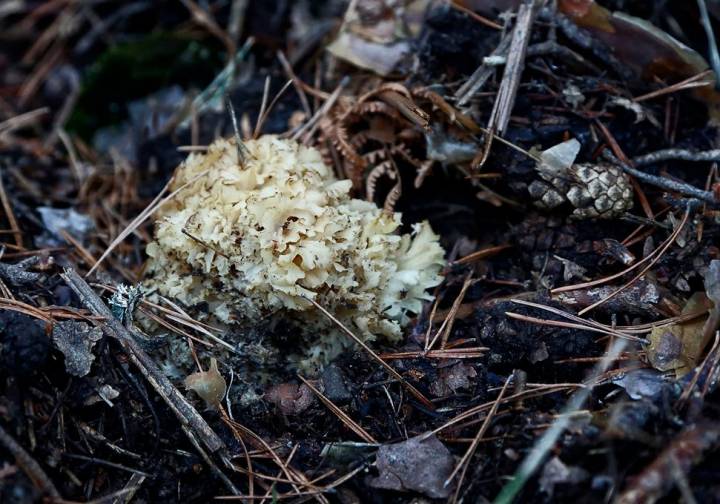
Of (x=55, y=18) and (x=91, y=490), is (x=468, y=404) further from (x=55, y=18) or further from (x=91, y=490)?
(x=55, y=18)

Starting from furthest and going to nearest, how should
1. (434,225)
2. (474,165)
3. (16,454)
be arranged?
(434,225), (474,165), (16,454)

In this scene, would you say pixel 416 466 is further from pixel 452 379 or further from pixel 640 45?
pixel 640 45

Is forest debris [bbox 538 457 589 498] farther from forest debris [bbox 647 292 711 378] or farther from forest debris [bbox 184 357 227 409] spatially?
forest debris [bbox 184 357 227 409]

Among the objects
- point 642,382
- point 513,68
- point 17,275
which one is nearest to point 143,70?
point 17,275

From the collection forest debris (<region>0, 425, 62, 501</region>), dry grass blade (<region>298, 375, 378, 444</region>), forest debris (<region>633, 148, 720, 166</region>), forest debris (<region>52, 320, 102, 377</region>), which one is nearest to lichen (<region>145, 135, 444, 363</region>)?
dry grass blade (<region>298, 375, 378, 444</region>)

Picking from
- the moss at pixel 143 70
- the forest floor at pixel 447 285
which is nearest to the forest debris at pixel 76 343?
the forest floor at pixel 447 285

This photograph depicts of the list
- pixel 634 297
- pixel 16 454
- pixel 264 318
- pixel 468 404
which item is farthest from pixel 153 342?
pixel 634 297
